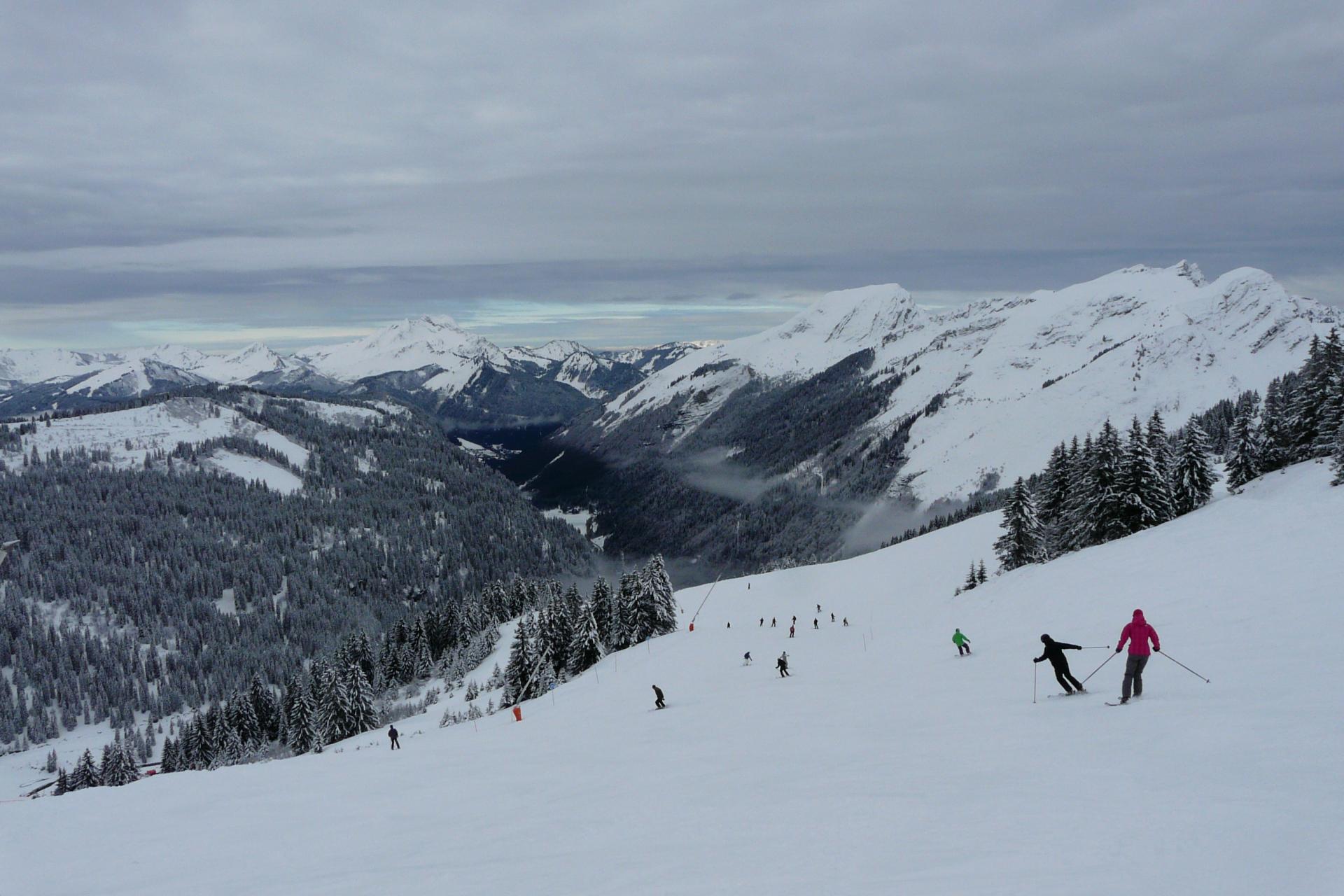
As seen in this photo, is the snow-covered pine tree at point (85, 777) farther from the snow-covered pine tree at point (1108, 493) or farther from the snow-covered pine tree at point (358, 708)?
the snow-covered pine tree at point (1108, 493)

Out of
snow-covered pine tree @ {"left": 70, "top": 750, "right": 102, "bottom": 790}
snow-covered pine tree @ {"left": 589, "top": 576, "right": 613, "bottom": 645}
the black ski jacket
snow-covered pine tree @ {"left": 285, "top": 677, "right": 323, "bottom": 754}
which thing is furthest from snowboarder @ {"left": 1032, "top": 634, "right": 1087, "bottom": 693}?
snow-covered pine tree @ {"left": 70, "top": 750, "right": 102, "bottom": 790}

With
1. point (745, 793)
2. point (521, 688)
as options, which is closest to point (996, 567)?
point (521, 688)

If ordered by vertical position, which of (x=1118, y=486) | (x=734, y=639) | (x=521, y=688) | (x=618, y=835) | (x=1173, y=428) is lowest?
(x=521, y=688)

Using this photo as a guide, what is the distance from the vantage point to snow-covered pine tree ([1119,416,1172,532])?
45688mm

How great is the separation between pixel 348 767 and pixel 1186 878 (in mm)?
20371

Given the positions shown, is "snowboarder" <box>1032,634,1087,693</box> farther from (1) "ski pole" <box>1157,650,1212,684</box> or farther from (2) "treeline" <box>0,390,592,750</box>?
(2) "treeline" <box>0,390,592,750</box>

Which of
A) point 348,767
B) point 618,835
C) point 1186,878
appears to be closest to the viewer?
point 1186,878

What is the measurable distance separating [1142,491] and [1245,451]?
12098 mm

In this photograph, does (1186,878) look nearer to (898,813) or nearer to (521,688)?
(898,813)

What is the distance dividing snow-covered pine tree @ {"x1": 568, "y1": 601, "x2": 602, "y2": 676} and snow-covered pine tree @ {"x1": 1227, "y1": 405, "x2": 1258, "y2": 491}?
49.4 meters

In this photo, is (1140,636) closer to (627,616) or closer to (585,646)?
(585,646)

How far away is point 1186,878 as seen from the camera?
258 inches

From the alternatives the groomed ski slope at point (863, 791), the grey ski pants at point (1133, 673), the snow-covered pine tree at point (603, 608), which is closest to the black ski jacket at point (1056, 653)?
the groomed ski slope at point (863, 791)

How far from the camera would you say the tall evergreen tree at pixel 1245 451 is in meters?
49.8
